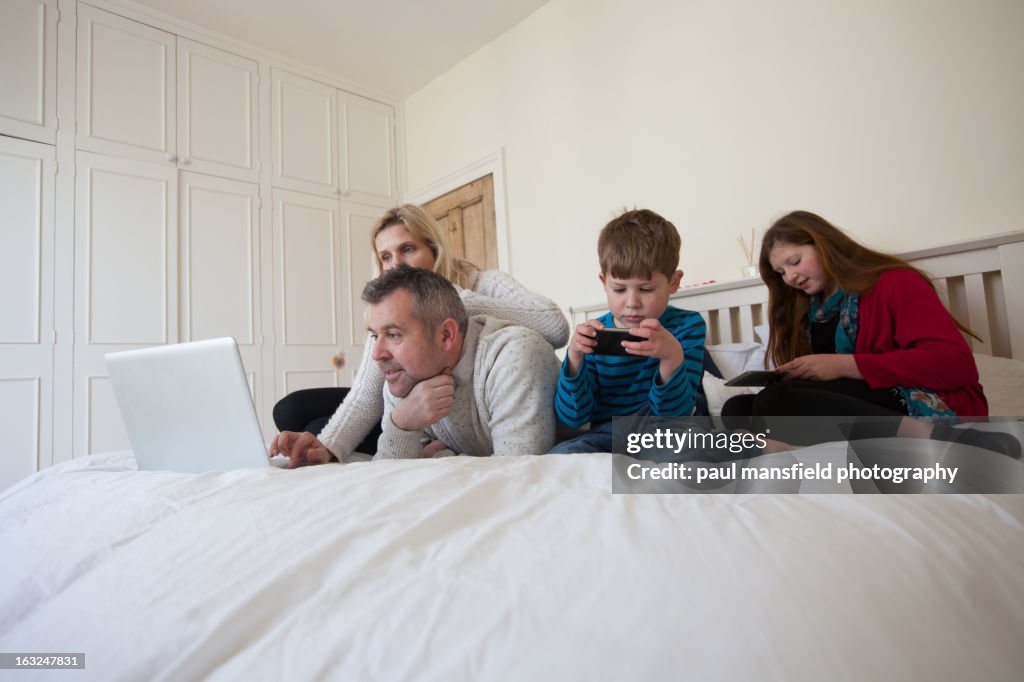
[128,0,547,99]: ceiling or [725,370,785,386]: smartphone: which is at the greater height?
[128,0,547,99]: ceiling

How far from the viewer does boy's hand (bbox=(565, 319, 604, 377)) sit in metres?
1.06

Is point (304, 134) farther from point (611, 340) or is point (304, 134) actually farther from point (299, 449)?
point (611, 340)

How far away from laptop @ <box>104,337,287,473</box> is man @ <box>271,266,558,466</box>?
195mm

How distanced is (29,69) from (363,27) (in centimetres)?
165

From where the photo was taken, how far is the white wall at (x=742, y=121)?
1.75 meters

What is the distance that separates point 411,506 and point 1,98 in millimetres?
3400

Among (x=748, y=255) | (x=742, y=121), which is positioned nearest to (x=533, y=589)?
(x=748, y=255)

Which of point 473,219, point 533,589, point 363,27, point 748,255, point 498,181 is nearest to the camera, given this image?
point 533,589

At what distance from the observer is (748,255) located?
2242 millimetres

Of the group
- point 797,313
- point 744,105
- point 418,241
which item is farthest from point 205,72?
point 797,313

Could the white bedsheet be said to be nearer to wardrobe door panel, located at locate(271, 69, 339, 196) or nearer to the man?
the man

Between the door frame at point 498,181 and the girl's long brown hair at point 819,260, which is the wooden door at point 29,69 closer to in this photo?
the door frame at point 498,181

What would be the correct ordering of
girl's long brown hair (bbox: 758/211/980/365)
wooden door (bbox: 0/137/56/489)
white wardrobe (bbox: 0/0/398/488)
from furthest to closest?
1. white wardrobe (bbox: 0/0/398/488)
2. wooden door (bbox: 0/137/56/489)
3. girl's long brown hair (bbox: 758/211/980/365)

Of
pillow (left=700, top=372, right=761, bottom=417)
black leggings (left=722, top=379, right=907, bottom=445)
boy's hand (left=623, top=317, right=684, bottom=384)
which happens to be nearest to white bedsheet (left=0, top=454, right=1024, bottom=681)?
black leggings (left=722, top=379, right=907, bottom=445)
